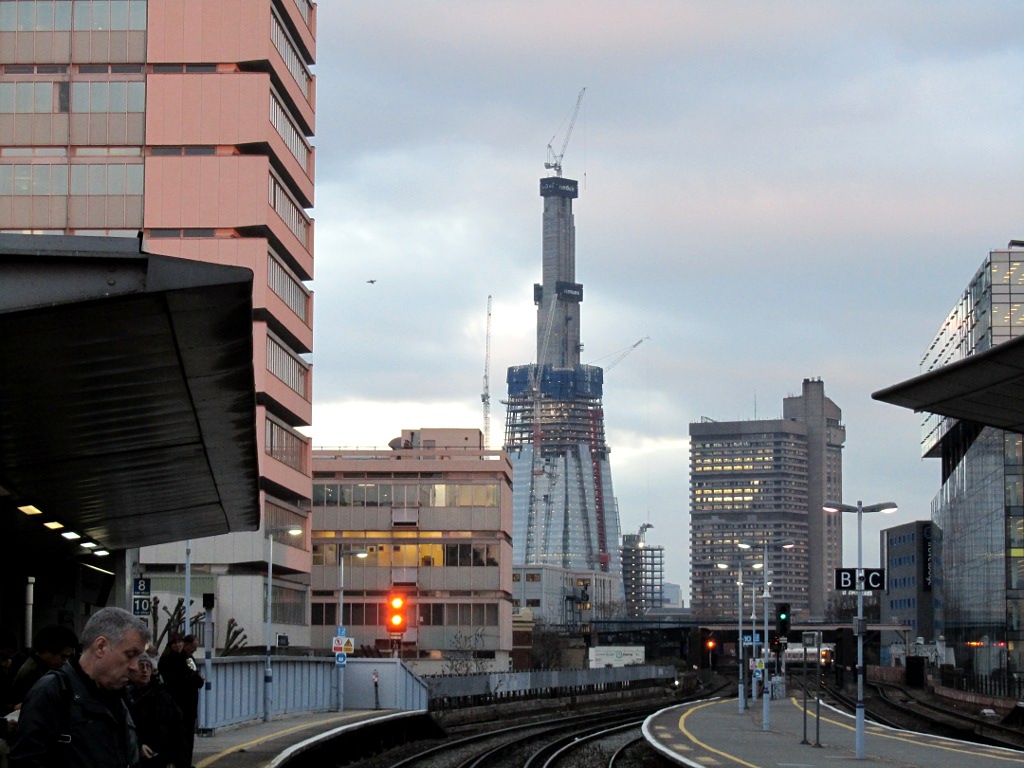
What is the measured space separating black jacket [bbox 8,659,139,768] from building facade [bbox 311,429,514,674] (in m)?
120

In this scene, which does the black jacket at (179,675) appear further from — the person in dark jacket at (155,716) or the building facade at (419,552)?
the building facade at (419,552)

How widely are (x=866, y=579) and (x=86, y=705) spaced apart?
2983 centimetres

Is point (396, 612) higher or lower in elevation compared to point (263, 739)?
higher

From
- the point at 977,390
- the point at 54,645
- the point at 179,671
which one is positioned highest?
the point at 977,390

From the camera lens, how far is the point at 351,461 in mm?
139625

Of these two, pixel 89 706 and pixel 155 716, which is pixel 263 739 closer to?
pixel 155 716

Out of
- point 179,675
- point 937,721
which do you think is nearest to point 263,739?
point 179,675

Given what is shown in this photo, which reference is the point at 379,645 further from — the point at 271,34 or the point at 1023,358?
the point at 1023,358

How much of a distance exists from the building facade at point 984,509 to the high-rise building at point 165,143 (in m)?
42.2

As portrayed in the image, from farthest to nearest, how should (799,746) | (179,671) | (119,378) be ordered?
(799,746) < (179,671) < (119,378)

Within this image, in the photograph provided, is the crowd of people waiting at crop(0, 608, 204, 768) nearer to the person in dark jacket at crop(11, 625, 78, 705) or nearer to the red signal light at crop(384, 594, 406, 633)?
the person in dark jacket at crop(11, 625, 78, 705)

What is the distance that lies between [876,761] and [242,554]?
59.9m

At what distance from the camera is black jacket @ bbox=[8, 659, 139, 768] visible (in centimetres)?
816

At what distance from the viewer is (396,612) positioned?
41.3 m
